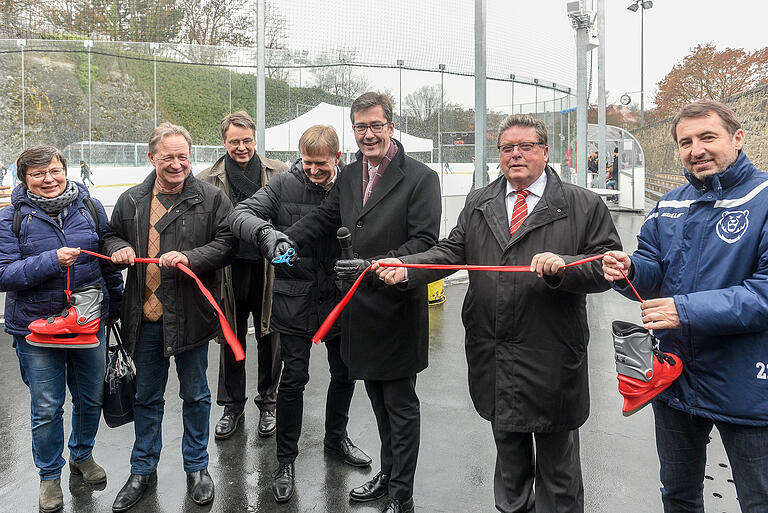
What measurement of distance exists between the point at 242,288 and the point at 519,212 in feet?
8.09

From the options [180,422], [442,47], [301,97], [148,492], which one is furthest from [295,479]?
[442,47]

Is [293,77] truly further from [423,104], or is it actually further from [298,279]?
[298,279]

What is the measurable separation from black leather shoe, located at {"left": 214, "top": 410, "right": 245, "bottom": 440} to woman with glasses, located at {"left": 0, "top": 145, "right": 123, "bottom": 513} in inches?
44.9

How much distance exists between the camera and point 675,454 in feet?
8.57

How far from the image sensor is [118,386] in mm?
3646

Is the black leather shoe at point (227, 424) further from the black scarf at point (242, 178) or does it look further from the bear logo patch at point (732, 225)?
the bear logo patch at point (732, 225)

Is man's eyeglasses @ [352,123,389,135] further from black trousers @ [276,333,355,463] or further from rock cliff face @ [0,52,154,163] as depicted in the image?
rock cliff face @ [0,52,154,163]

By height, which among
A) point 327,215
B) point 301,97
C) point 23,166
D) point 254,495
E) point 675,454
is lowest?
point 254,495

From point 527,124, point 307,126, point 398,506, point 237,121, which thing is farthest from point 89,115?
point 527,124

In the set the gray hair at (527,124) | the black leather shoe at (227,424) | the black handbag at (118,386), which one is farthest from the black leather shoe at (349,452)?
the gray hair at (527,124)

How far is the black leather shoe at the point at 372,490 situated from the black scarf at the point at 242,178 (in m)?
2.20

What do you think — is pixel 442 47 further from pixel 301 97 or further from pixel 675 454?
pixel 675 454

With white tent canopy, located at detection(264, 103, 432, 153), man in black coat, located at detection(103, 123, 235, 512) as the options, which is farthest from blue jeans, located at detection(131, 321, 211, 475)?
white tent canopy, located at detection(264, 103, 432, 153)

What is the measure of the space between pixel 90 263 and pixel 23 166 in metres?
0.64
